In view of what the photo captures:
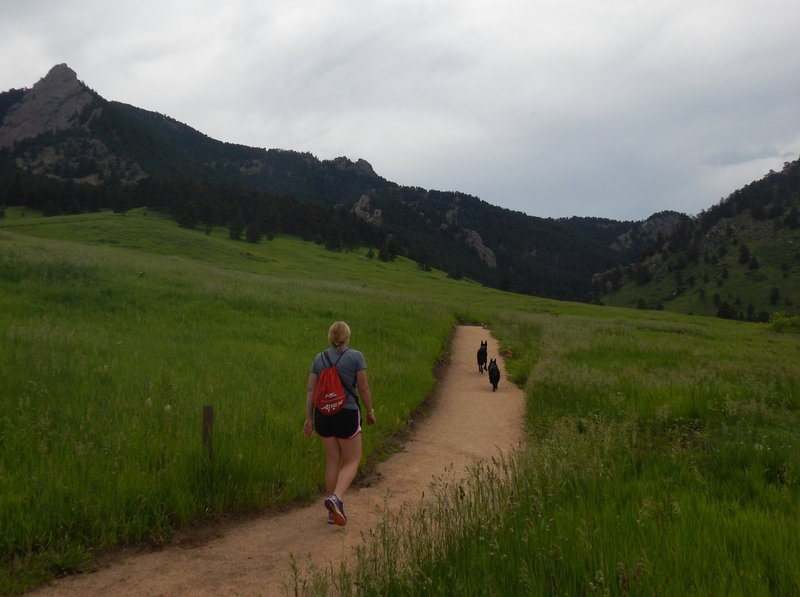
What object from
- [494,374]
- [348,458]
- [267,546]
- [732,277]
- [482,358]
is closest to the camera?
[267,546]

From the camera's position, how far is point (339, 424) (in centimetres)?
663

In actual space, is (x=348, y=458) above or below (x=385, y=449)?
above

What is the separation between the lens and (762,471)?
5.38 metres

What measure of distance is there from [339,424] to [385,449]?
3.27m

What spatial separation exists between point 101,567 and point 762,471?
6781 millimetres

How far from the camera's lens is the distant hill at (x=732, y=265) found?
136250mm

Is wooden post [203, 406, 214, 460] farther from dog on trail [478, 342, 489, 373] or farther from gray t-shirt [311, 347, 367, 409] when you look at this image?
dog on trail [478, 342, 489, 373]

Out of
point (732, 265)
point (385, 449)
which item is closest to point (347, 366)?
point (385, 449)

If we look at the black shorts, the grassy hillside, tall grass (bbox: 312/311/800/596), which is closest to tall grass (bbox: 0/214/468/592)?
the black shorts

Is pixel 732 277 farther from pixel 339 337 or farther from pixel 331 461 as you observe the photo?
pixel 331 461

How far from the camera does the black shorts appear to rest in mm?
6621

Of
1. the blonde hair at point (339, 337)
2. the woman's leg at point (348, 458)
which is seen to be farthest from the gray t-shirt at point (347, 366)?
the woman's leg at point (348, 458)

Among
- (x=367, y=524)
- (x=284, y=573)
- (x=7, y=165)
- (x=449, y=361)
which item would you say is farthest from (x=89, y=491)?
(x=7, y=165)

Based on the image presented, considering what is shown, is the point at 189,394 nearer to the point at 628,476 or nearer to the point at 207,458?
the point at 207,458
